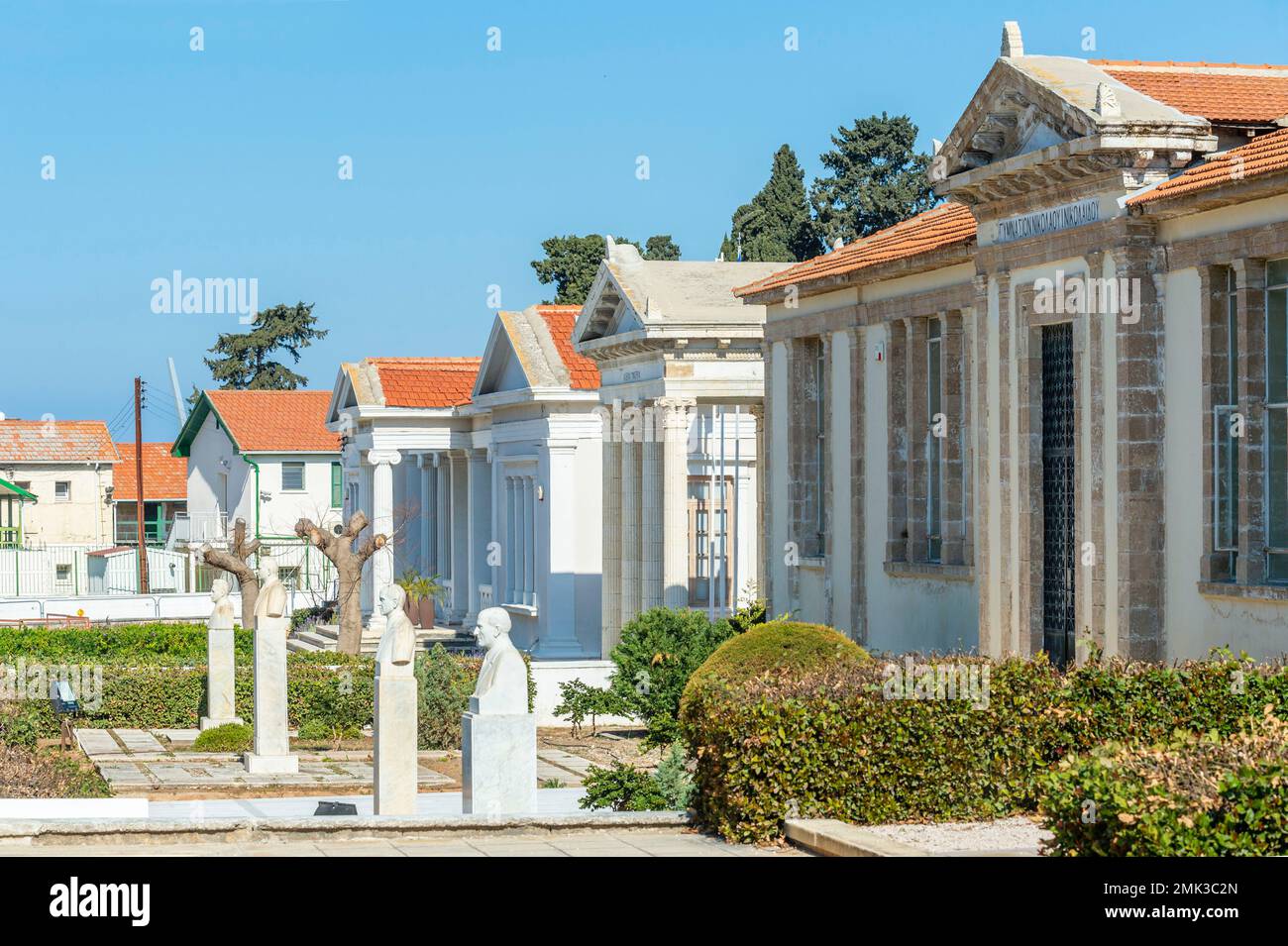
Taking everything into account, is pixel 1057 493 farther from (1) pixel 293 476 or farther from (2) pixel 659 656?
(1) pixel 293 476

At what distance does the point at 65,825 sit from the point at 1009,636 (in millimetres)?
11028

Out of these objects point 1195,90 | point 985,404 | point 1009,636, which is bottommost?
point 1009,636

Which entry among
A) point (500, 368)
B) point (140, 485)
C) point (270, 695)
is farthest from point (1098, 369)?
point (140, 485)

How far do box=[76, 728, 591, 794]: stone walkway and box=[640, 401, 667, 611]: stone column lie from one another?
7.42 meters

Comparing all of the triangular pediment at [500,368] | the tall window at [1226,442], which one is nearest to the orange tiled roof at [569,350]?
the triangular pediment at [500,368]

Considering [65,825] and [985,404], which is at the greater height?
[985,404]

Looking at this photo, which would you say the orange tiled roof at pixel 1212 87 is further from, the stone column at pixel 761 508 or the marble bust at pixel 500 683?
the stone column at pixel 761 508

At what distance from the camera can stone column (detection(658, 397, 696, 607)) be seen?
108 ft

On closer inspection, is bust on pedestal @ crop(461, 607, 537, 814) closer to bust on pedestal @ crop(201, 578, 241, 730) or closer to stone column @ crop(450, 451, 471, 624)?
bust on pedestal @ crop(201, 578, 241, 730)

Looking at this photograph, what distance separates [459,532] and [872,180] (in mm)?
29419

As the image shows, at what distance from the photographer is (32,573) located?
6456 centimetres
